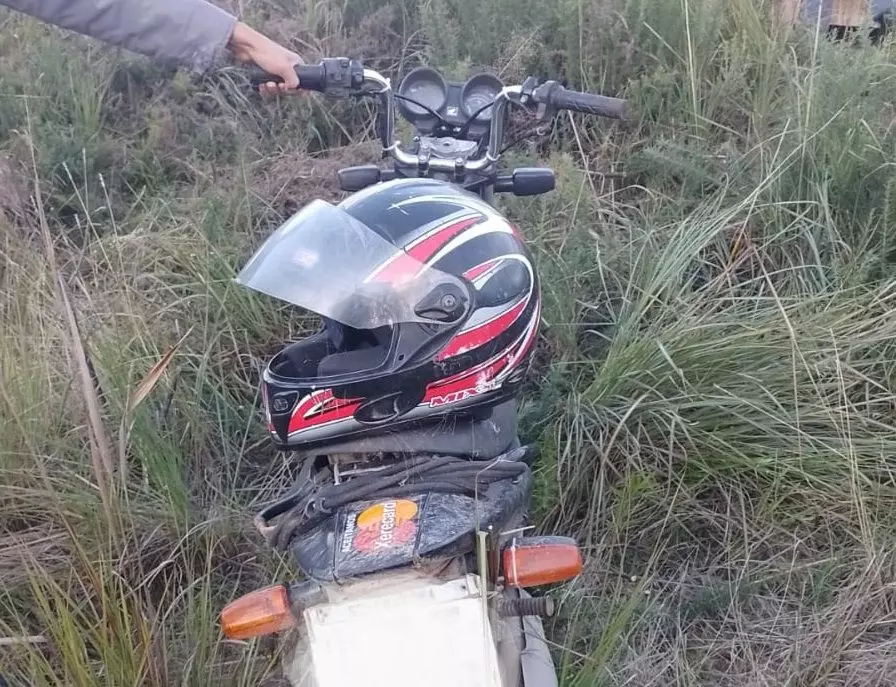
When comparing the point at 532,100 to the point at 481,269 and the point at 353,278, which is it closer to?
the point at 481,269

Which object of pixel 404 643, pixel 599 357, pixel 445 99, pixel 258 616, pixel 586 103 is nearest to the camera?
pixel 404 643

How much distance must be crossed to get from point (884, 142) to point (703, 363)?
1.00 metres

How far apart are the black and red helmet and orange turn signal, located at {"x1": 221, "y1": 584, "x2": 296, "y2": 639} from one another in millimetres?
324

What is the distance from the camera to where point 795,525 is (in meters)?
2.48

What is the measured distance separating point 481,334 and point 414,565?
0.47 m

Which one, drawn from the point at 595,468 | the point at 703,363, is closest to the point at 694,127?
the point at 703,363

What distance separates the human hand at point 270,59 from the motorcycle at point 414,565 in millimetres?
589

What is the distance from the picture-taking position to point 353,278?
1.66 metres

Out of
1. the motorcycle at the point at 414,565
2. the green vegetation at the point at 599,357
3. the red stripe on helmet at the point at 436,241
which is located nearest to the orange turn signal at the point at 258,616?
the motorcycle at the point at 414,565

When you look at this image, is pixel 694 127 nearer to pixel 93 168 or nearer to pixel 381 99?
pixel 381 99

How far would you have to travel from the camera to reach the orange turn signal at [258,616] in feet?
5.09

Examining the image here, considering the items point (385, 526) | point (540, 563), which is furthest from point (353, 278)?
point (540, 563)

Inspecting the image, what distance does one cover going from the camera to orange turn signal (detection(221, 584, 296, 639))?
1.55 meters

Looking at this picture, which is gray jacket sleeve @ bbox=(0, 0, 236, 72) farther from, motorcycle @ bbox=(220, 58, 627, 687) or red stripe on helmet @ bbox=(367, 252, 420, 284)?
red stripe on helmet @ bbox=(367, 252, 420, 284)
